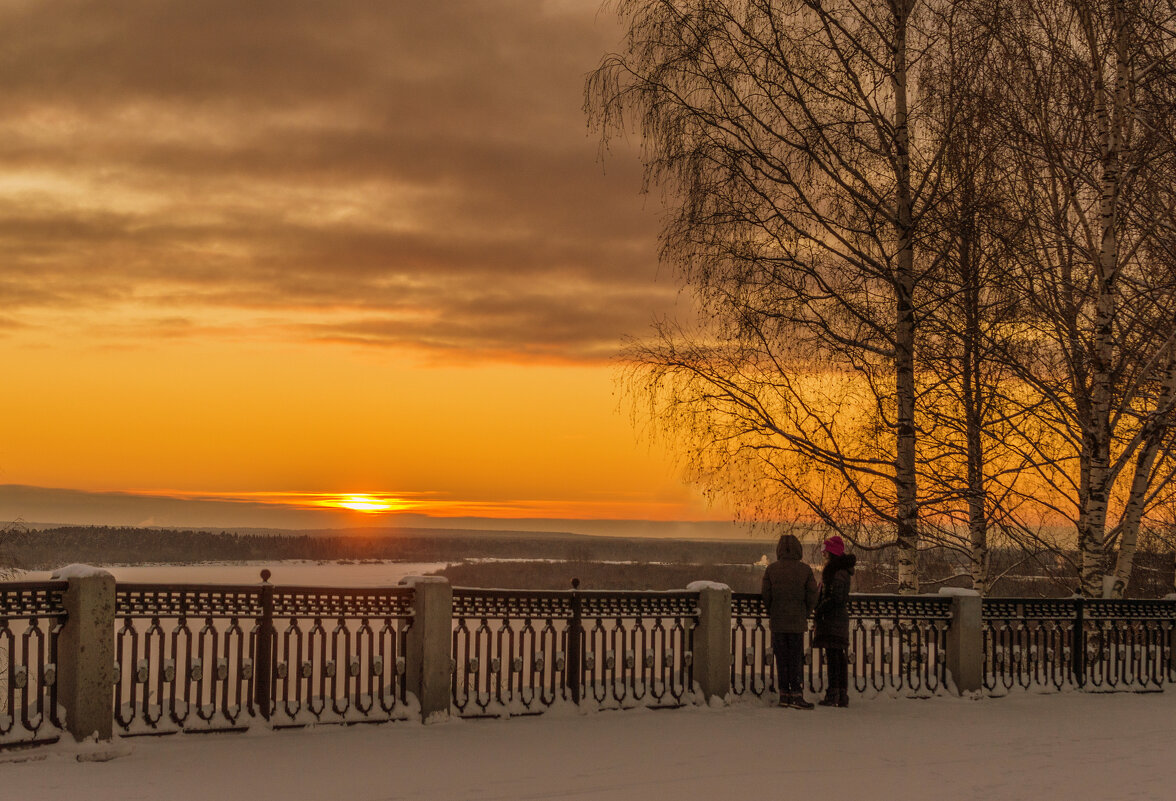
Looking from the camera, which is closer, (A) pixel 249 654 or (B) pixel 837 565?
(A) pixel 249 654

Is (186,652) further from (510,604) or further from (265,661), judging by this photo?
(510,604)

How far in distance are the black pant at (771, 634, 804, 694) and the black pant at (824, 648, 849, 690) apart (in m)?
0.57

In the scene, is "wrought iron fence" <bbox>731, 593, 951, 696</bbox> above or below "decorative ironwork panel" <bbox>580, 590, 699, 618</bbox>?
below

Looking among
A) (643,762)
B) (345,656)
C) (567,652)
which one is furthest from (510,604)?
(643,762)

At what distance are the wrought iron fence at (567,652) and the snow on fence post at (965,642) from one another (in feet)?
12.9

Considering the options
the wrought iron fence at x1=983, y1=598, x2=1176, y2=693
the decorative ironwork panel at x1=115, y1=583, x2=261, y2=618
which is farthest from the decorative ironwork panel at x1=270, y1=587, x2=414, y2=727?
the wrought iron fence at x1=983, y1=598, x2=1176, y2=693

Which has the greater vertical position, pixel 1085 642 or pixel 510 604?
pixel 510 604

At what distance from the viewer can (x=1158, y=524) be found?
76.3 feet

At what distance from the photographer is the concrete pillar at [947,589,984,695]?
14.6 meters

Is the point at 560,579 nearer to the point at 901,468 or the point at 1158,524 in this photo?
the point at 1158,524

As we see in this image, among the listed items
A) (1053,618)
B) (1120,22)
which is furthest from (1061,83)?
(1053,618)

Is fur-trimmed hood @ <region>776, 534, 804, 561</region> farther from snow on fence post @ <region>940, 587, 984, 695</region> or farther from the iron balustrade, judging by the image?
the iron balustrade

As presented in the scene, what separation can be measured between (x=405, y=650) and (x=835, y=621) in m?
5.25

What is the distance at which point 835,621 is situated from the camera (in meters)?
13.6
